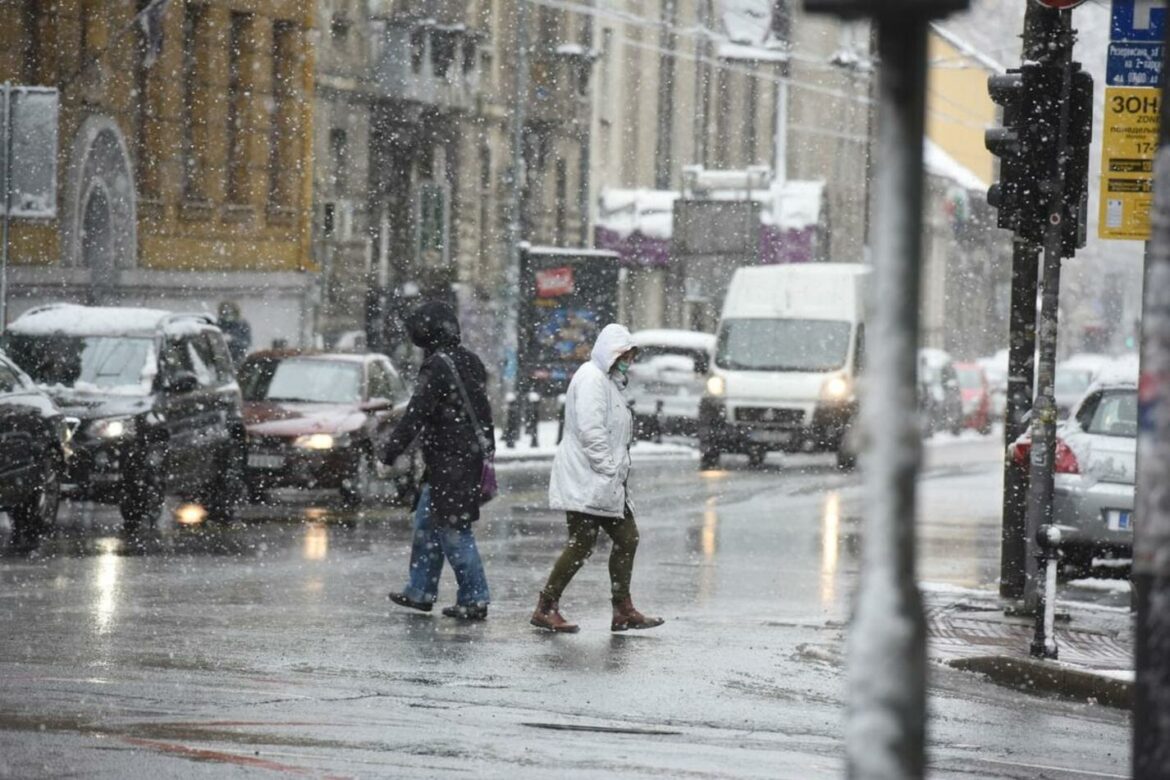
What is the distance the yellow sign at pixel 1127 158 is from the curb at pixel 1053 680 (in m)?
2.51

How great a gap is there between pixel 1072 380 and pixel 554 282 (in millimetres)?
16270

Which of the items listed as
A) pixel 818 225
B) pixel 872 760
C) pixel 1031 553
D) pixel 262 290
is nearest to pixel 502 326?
pixel 262 290

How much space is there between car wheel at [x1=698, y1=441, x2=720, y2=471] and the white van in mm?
14

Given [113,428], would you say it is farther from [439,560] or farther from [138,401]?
[439,560]

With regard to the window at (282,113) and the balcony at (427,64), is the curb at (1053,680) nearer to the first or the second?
the window at (282,113)

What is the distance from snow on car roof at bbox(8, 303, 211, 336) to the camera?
20.8m

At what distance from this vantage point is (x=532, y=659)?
11.8 metres

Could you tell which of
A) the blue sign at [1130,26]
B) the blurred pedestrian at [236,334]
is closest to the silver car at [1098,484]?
the blue sign at [1130,26]

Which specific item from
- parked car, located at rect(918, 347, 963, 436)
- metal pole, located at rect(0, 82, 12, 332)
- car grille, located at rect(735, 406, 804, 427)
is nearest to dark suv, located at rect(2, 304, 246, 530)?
metal pole, located at rect(0, 82, 12, 332)

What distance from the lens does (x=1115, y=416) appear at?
18.3m

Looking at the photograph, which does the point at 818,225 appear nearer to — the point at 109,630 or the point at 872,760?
the point at 109,630

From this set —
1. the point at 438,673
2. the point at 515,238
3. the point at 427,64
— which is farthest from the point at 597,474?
the point at 427,64

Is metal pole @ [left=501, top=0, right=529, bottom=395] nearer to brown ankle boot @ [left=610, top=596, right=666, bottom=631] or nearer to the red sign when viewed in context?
the red sign

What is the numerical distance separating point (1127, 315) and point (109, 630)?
10323 cm
